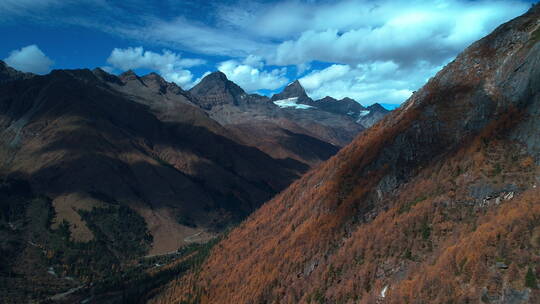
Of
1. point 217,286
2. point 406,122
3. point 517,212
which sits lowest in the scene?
point 217,286

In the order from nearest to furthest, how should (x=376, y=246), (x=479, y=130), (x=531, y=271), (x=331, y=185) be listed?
(x=531, y=271)
(x=376, y=246)
(x=479, y=130)
(x=331, y=185)

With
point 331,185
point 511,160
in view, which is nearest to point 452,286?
point 511,160

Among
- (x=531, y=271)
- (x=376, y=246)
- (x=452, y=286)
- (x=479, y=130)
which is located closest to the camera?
(x=531, y=271)

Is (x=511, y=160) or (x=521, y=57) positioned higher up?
(x=521, y=57)

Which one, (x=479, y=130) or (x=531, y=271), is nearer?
(x=531, y=271)

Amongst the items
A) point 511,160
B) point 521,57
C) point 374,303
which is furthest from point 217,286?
point 521,57

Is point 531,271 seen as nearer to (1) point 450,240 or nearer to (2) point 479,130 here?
(1) point 450,240

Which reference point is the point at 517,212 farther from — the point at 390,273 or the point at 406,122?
the point at 406,122
